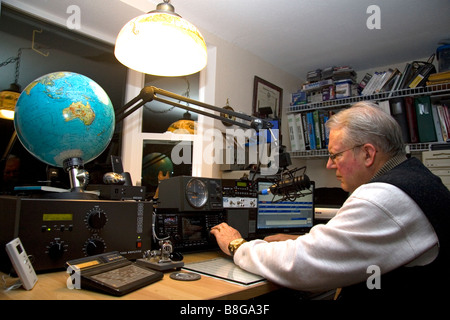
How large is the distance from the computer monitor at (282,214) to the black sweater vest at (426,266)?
65 centimetres

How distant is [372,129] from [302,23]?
4.81 feet

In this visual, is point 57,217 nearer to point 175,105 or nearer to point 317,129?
point 175,105

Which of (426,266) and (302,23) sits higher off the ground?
(302,23)

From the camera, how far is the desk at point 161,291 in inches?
29.8

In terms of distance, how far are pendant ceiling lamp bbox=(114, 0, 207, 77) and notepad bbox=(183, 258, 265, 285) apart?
888 millimetres

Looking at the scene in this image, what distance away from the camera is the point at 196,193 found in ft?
4.54

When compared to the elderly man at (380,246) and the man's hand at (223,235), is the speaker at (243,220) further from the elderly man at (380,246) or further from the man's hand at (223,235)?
the elderly man at (380,246)

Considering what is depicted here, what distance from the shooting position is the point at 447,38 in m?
2.49

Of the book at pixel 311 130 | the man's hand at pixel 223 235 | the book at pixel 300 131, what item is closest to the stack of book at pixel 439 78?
the book at pixel 311 130

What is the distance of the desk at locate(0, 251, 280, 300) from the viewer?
0.76 m

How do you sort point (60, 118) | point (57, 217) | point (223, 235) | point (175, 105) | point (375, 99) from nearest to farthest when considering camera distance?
point (57, 217), point (60, 118), point (223, 235), point (175, 105), point (375, 99)

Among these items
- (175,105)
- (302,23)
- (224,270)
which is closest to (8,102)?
(175,105)
